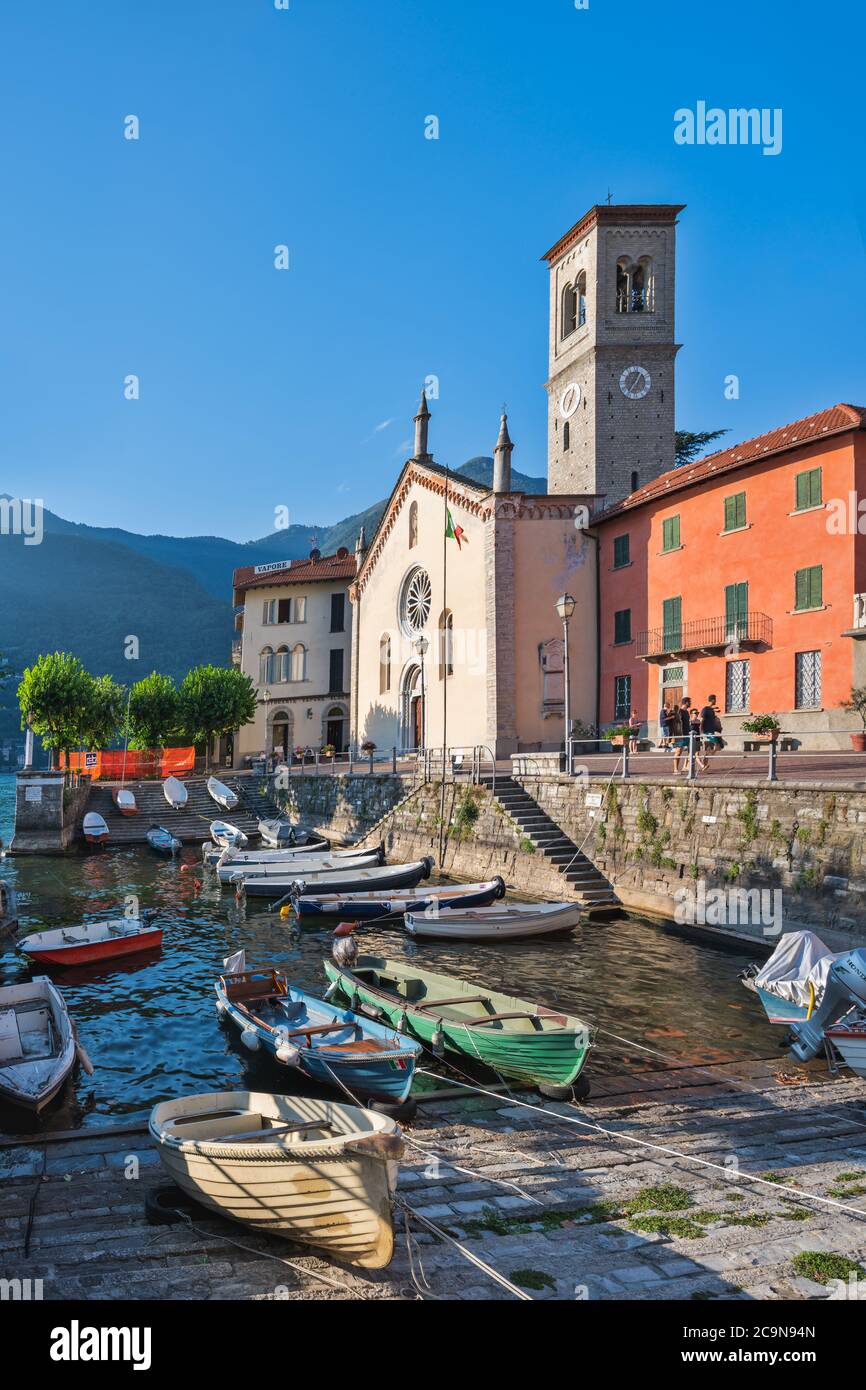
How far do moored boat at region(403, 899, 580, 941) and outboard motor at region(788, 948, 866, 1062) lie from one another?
323 inches

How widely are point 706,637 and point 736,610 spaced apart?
1.54 metres

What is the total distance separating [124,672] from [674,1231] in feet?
599

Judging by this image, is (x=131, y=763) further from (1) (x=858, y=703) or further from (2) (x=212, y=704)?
(1) (x=858, y=703)

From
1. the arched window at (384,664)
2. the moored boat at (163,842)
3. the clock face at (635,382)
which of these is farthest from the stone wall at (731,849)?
the clock face at (635,382)

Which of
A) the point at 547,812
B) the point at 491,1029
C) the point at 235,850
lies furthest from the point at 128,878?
the point at 491,1029

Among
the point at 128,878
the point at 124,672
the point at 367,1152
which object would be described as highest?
the point at 124,672

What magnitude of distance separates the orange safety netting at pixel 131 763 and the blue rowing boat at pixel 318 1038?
32.0m

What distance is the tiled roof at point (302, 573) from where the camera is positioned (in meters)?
56.2

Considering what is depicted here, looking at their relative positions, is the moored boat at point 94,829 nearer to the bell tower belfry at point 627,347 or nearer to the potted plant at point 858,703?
the potted plant at point 858,703

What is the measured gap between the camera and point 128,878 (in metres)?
29.0

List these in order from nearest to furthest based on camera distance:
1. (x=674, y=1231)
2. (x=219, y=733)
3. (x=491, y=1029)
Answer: (x=674, y=1231), (x=491, y=1029), (x=219, y=733)

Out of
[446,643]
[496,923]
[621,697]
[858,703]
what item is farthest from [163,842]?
[858,703]

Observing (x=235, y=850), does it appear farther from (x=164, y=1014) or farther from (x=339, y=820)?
(x=164, y=1014)
